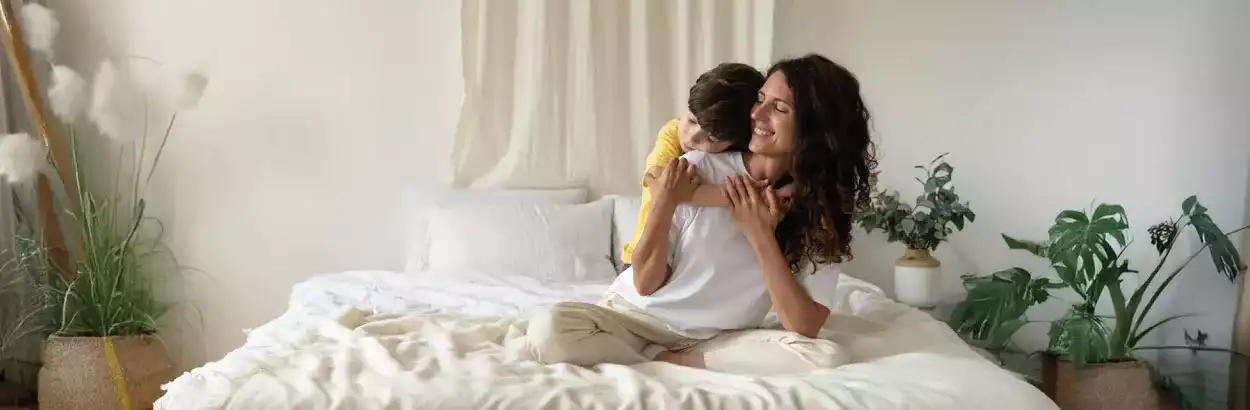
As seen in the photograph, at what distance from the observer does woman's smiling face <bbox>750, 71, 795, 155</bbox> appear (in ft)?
5.02

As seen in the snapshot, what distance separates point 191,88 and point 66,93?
339mm

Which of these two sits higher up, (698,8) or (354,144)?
(698,8)

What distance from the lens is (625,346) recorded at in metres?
1.54

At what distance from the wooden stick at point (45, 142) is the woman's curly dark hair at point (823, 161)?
2.39m

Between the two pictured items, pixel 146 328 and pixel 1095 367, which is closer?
pixel 1095 367

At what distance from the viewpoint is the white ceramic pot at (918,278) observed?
2.66 m

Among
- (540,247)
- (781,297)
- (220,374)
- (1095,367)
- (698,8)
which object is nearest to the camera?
(220,374)

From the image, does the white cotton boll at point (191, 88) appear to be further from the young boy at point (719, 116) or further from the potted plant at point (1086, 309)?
the potted plant at point (1086, 309)

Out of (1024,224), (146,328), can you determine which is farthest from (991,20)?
(146,328)

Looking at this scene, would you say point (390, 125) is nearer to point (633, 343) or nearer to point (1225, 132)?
point (633, 343)

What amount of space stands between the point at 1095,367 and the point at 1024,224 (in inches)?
24.9

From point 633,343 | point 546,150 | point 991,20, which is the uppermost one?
point 991,20

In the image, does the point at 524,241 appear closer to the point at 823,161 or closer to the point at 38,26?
the point at 823,161

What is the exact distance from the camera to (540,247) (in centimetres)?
269
